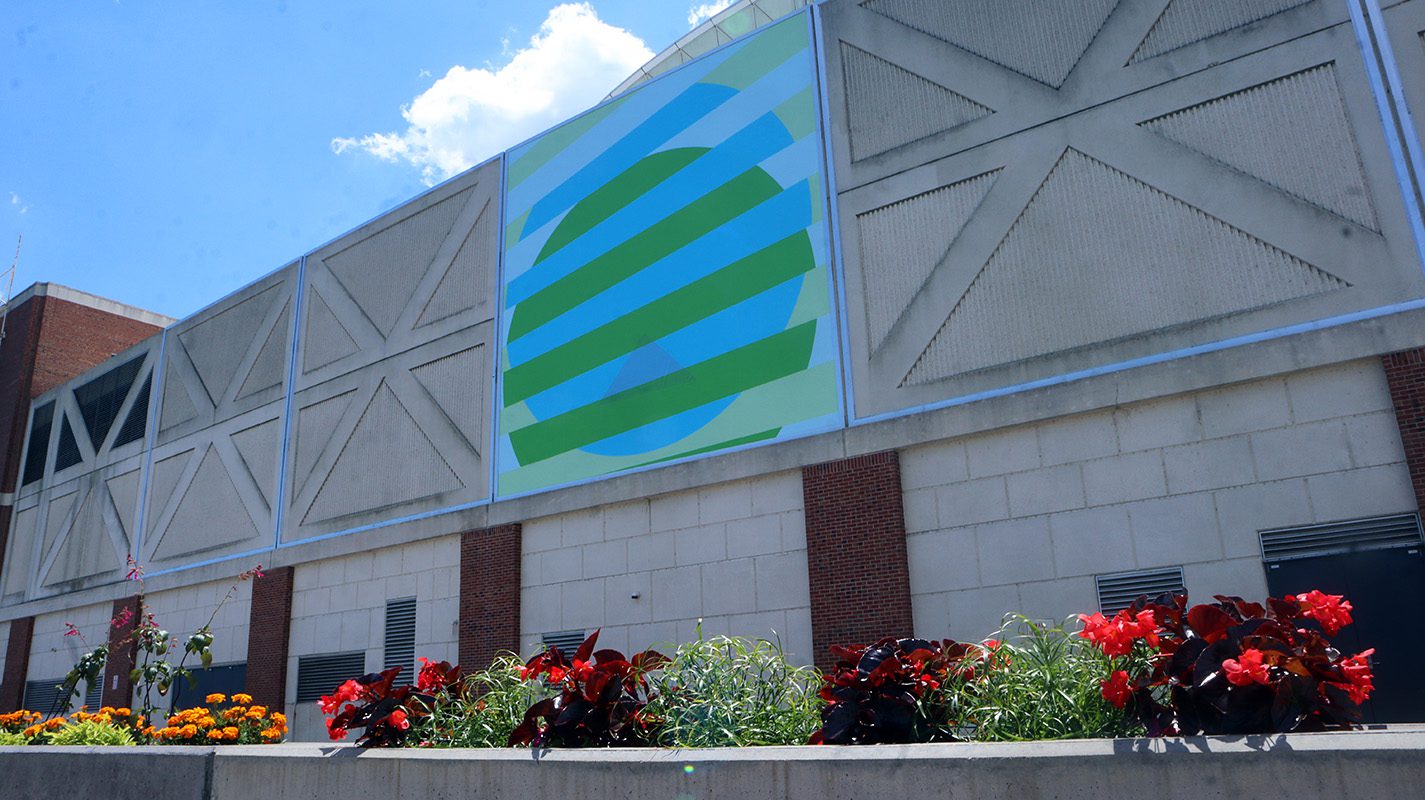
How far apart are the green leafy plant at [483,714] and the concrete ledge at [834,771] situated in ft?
2.53

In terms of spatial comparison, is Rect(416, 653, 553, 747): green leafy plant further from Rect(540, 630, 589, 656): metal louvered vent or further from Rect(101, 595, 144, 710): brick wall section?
Rect(101, 595, 144, 710): brick wall section

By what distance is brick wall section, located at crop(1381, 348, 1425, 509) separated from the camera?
12.2 metres

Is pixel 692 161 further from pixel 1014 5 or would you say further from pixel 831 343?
pixel 1014 5

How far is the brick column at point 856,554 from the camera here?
622 inches

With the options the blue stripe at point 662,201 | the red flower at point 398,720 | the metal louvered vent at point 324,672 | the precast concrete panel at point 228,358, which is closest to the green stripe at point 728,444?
the blue stripe at point 662,201

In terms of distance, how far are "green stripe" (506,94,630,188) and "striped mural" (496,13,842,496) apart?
0.05 meters

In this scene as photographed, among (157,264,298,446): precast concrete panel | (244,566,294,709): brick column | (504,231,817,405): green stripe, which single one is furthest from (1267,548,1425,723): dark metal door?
(157,264,298,446): precast concrete panel

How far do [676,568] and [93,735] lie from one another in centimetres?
934

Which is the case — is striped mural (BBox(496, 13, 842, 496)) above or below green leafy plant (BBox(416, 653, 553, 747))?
above

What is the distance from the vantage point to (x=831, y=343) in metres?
17.4

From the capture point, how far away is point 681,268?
19.8m

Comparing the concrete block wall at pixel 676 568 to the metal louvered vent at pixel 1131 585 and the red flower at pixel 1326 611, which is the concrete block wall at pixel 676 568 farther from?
the red flower at pixel 1326 611

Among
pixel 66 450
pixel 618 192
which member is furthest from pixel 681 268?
pixel 66 450

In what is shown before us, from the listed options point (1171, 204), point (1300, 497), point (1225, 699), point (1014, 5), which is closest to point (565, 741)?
point (1225, 699)
